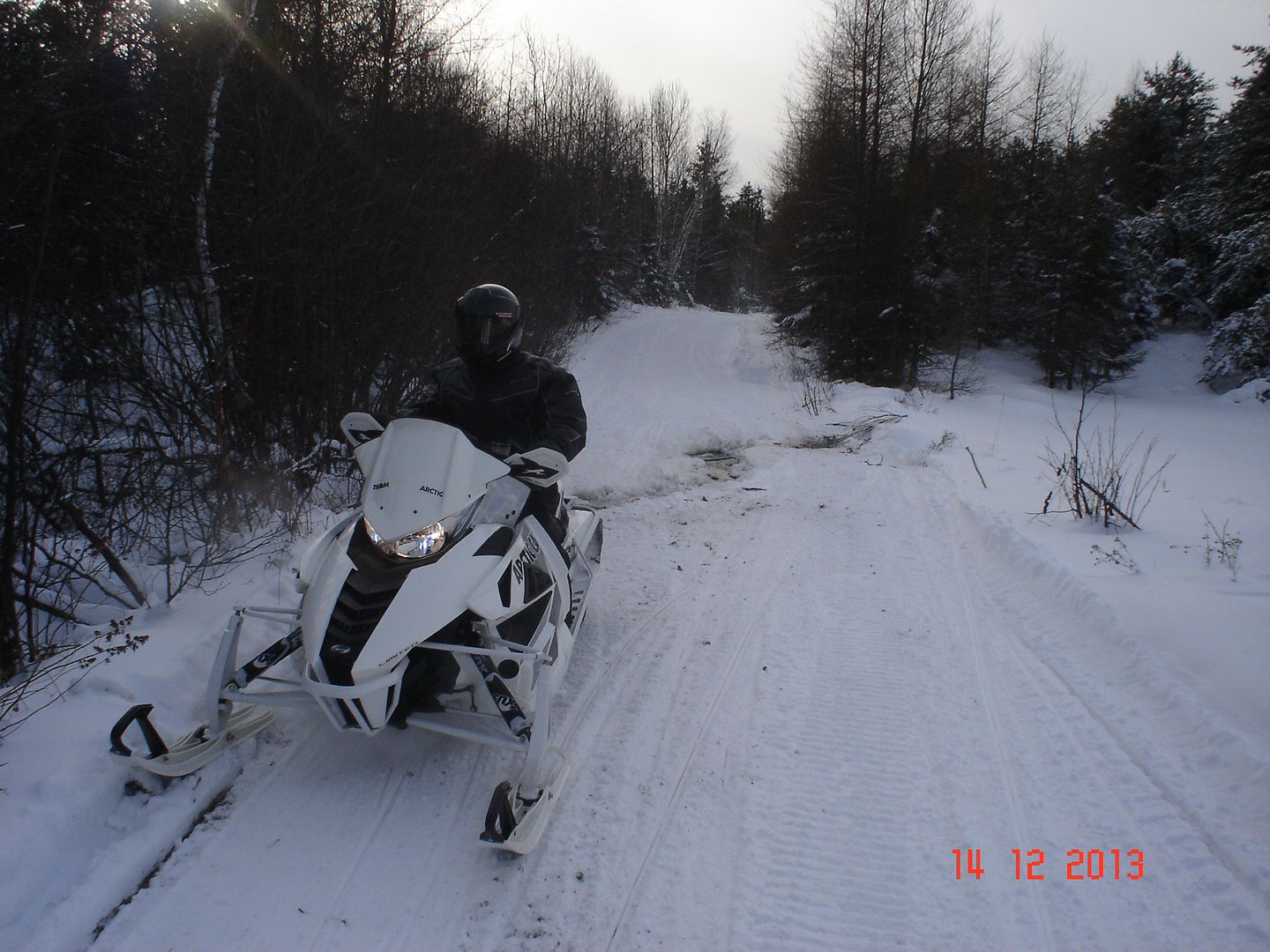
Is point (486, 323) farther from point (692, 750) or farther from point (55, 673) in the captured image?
point (55, 673)

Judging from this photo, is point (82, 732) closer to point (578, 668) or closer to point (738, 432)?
point (578, 668)

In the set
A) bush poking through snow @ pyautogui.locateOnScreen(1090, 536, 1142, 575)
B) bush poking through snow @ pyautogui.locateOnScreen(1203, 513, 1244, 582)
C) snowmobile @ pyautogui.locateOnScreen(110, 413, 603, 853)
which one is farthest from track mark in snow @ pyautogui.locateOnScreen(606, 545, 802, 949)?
bush poking through snow @ pyautogui.locateOnScreen(1203, 513, 1244, 582)

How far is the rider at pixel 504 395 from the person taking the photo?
3.51 m

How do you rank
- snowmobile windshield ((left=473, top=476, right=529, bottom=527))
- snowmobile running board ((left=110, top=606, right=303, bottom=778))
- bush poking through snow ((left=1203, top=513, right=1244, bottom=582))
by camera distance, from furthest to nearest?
1. bush poking through snow ((left=1203, top=513, right=1244, bottom=582))
2. snowmobile windshield ((left=473, top=476, right=529, bottom=527))
3. snowmobile running board ((left=110, top=606, right=303, bottom=778))

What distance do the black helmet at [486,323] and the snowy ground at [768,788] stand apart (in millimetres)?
1827

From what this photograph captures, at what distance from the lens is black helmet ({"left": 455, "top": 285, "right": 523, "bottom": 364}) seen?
3473 mm

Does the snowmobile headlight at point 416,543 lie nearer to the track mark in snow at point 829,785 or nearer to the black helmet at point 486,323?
the black helmet at point 486,323

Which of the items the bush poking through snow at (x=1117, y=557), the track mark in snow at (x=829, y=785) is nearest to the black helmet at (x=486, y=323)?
the track mark in snow at (x=829, y=785)

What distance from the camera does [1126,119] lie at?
88.3ft

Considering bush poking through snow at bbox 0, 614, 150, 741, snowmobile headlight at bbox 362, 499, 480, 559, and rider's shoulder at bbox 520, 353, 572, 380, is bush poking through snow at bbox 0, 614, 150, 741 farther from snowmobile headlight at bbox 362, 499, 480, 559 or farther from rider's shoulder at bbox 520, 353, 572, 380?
rider's shoulder at bbox 520, 353, 572, 380
